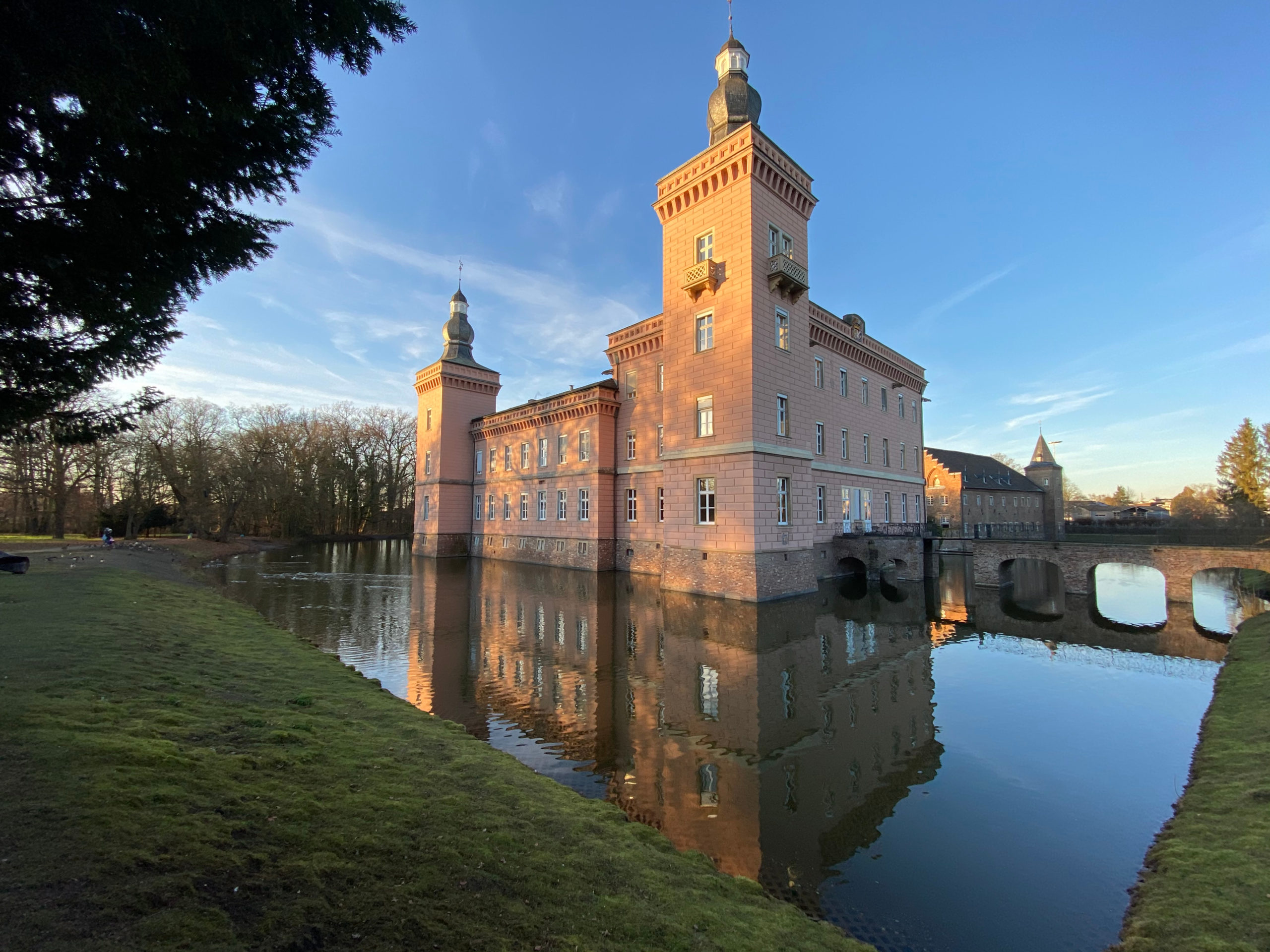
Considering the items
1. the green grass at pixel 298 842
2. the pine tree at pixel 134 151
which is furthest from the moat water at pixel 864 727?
the pine tree at pixel 134 151

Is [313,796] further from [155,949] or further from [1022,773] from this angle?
[1022,773]

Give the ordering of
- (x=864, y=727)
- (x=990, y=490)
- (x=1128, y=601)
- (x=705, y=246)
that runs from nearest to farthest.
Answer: (x=864, y=727), (x=1128, y=601), (x=705, y=246), (x=990, y=490)

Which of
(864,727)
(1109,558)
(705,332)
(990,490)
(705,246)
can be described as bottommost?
(864,727)

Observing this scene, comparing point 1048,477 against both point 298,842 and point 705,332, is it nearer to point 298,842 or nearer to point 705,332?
point 705,332

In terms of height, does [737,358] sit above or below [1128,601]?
above

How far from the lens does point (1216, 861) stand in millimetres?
4594

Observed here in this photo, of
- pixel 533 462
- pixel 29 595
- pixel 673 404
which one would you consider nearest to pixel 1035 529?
pixel 673 404

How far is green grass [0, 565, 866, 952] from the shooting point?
2.41m

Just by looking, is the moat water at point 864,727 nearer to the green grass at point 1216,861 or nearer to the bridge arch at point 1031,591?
the green grass at point 1216,861

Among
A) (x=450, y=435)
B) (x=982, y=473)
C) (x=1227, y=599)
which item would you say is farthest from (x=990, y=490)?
(x=450, y=435)

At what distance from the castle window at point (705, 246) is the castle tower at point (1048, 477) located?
179 feet

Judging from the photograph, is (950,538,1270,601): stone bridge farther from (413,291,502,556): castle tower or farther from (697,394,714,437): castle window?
(413,291,502,556): castle tower

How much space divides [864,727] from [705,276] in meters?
16.5

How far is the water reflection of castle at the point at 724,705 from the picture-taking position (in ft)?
18.8
